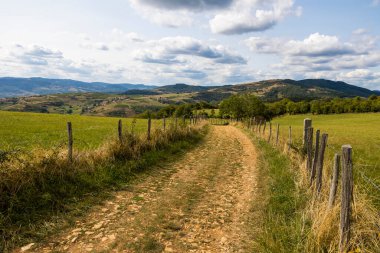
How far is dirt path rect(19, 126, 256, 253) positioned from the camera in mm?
6836

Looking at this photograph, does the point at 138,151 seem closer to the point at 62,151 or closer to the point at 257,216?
the point at 62,151

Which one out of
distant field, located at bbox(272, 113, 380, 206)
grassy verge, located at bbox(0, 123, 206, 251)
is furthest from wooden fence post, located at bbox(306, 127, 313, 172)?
grassy verge, located at bbox(0, 123, 206, 251)

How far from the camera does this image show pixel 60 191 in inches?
378

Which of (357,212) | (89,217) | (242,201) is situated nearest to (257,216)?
(242,201)

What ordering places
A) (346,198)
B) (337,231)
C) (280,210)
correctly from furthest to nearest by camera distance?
(280,210) → (337,231) → (346,198)

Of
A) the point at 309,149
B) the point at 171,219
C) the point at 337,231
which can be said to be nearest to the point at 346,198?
the point at 337,231

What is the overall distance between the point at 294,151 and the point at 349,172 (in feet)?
39.4

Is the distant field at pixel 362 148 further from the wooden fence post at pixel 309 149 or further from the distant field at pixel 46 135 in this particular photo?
Answer: the distant field at pixel 46 135

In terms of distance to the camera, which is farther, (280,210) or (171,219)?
(280,210)

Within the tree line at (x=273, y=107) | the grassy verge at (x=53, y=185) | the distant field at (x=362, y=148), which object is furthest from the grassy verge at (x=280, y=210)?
the tree line at (x=273, y=107)

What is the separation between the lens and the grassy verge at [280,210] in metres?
6.46

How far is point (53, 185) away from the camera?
977cm

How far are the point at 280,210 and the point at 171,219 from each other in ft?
10.4

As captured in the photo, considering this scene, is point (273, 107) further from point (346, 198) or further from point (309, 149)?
point (346, 198)
